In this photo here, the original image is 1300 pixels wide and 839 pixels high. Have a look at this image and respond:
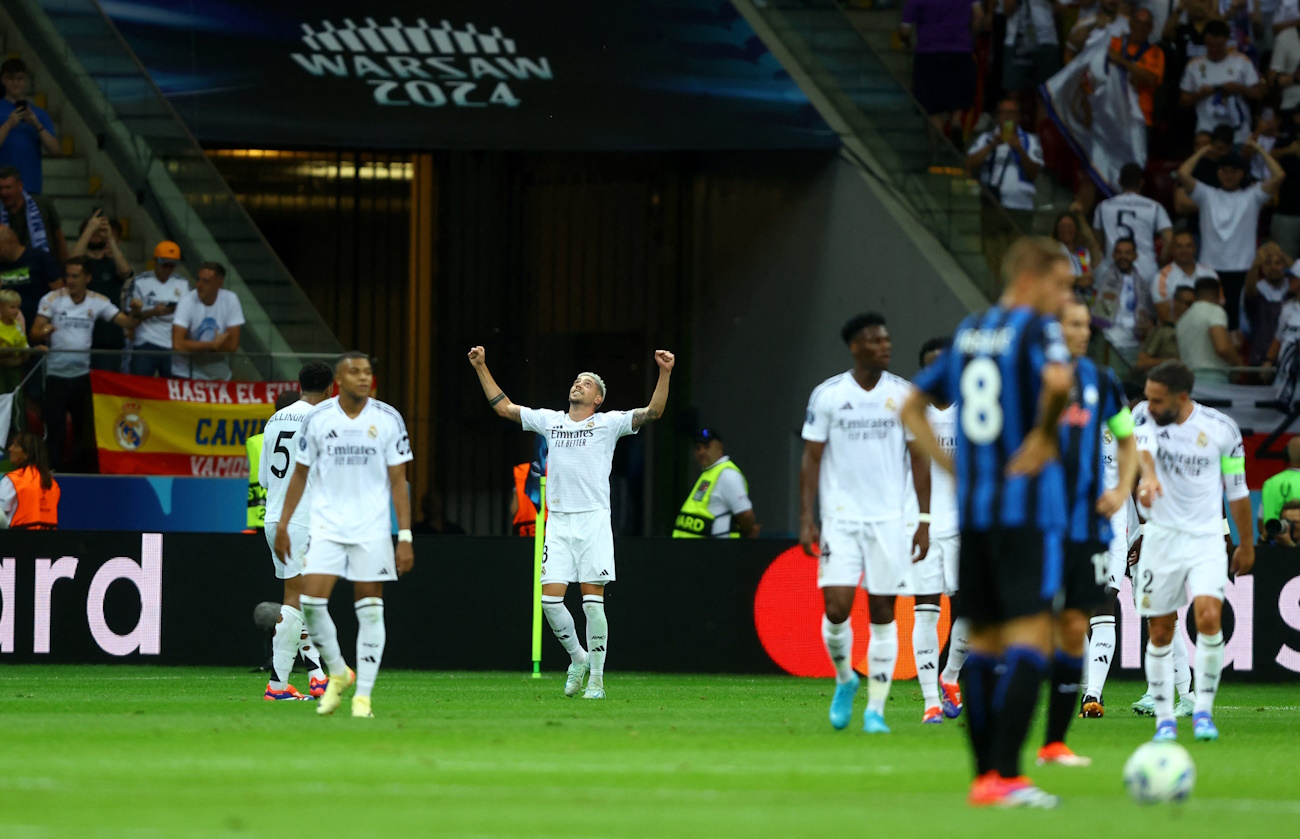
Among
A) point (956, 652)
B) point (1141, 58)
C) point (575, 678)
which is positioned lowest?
point (575, 678)

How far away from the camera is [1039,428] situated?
7406 millimetres

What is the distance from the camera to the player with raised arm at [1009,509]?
7457mm

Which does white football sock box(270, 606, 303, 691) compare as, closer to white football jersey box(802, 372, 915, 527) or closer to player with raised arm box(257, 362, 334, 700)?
player with raised arm box(257, 362, 334, 700)

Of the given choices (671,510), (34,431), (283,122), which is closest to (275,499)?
(34,431)

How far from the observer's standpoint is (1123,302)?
21531 mm

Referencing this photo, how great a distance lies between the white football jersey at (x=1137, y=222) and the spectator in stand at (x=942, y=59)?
84.3 inches

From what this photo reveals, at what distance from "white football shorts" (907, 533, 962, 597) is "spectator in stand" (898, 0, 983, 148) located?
11.2 m

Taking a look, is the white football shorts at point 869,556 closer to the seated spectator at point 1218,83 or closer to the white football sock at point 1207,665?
the white football sock at point 1207,665

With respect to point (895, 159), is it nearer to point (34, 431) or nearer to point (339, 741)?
point (34, 431)

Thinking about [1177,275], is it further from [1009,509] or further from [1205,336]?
[1009,509]

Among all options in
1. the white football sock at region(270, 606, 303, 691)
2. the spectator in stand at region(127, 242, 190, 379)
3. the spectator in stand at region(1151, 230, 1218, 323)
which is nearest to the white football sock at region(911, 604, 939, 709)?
the white football sock at region(270, 606, 303, 691)

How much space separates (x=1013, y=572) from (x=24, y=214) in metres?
15.7

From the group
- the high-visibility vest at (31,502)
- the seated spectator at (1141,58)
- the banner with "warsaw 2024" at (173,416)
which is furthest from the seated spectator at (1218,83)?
the high-visibility vest at (31,502)

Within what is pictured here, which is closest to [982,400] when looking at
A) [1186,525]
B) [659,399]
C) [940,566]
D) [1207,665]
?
[1186,525]
